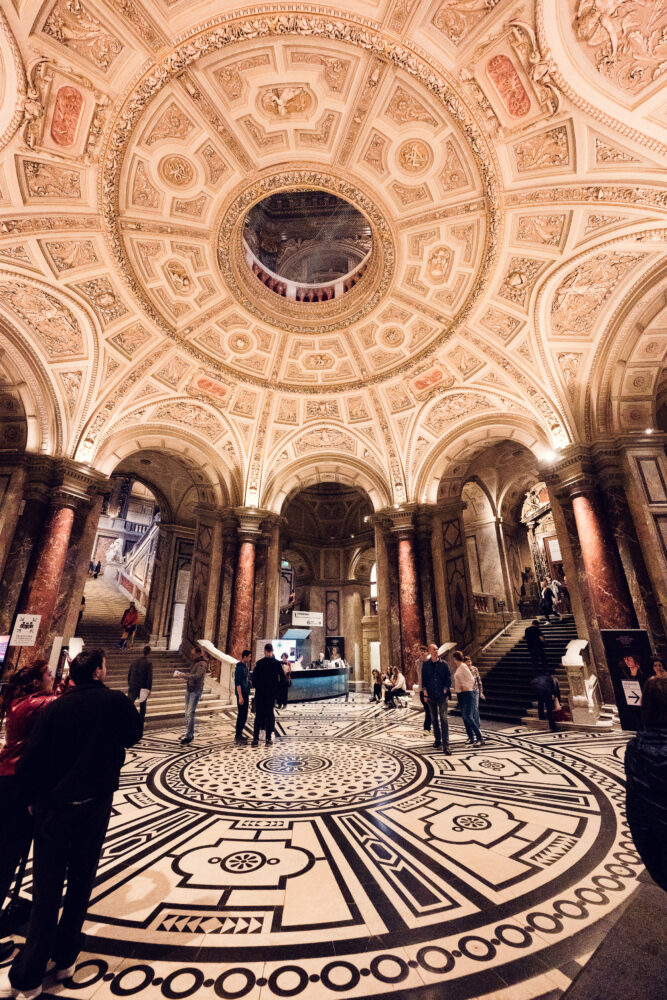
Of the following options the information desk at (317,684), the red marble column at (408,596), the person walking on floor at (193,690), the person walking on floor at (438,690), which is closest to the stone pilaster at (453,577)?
the red marble column at (408,596)

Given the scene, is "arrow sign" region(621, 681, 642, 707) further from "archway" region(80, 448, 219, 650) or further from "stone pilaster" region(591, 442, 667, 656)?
"archway" region(80, 448, 219, 650)

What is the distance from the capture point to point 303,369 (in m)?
11.6

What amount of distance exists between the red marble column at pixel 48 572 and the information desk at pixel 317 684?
23.2 ft

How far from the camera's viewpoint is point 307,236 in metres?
12.6

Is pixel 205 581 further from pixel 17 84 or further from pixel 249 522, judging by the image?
pixel 17 84

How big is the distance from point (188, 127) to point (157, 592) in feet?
48.8

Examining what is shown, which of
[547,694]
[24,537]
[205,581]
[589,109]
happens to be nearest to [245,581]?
[205,581]

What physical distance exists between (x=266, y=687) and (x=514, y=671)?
295 inches

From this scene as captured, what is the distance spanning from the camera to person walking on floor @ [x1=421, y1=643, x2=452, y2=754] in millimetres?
5793

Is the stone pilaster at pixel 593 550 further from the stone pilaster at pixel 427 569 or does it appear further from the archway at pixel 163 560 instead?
the archway at pixel 163 560

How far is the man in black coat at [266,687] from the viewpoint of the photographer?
6117mm

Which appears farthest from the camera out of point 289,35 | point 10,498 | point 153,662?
point 153,662

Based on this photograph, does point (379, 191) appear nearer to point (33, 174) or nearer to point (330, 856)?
point (33, 174)

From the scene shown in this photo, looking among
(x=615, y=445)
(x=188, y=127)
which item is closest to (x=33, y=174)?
(x=188, y=127)
